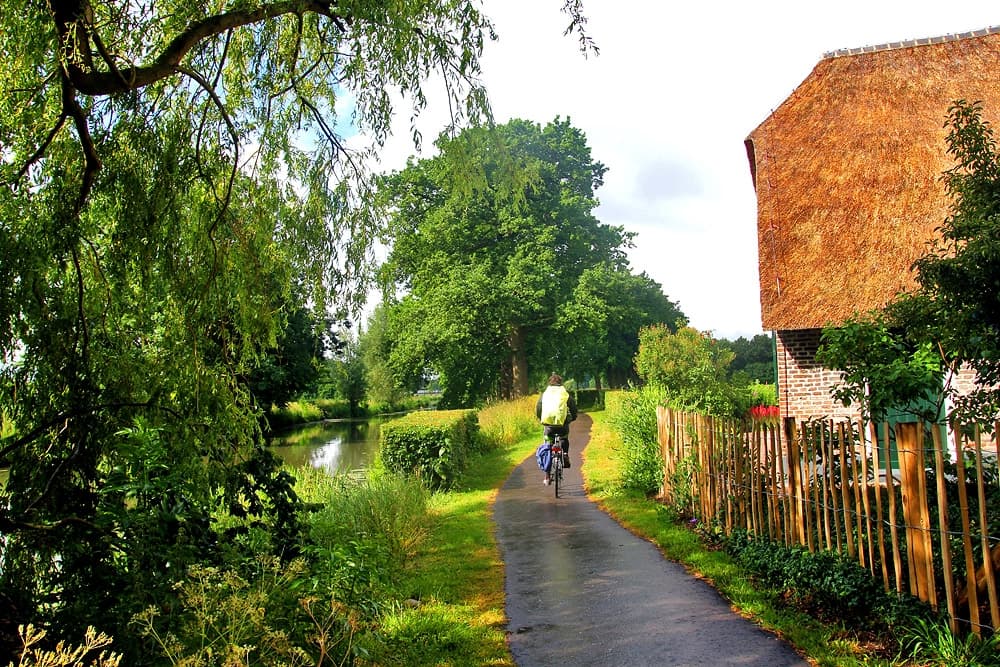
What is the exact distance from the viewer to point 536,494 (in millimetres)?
12211

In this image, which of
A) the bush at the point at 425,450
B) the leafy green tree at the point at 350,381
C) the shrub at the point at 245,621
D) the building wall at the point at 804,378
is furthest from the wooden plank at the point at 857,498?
the leafy green tree at the point at 350,381

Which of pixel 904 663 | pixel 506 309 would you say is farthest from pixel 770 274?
pixel 506 309

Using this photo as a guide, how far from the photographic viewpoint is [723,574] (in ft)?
21.9

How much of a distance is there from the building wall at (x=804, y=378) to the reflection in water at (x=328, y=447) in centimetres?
1042

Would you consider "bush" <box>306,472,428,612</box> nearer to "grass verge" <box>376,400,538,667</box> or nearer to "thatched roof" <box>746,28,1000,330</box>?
"grass verge" <box>376,400,538,667</box>

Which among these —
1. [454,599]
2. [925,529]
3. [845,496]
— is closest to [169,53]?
[454,599]

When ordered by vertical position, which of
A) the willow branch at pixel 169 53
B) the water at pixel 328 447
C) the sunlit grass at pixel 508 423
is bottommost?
the water at pixel 328 447

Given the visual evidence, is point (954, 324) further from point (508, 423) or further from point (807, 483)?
point (508, 423)

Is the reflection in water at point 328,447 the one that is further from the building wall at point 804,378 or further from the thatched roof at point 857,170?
the thatched roof at point 857,170

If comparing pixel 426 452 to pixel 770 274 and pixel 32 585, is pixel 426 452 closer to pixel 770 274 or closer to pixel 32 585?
pixel 770 274

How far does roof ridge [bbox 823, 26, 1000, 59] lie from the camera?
583 inches

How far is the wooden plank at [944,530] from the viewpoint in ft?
14.8

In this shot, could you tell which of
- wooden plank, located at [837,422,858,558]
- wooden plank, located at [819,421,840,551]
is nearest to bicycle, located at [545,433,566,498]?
wooden plank, located at [819,421,840,551]

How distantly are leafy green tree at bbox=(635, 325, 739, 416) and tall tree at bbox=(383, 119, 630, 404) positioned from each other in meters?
8.73
